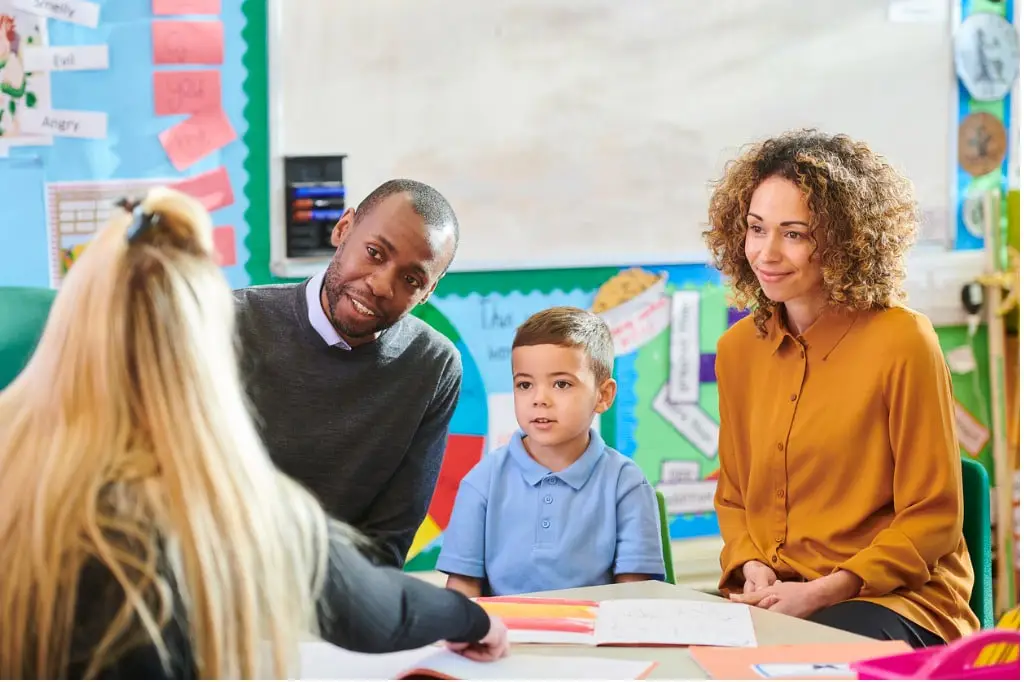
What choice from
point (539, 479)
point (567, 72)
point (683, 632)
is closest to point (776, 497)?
point (539, 479)

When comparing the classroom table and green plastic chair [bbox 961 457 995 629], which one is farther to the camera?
green plastic chair [bbox 961 457 995 629]

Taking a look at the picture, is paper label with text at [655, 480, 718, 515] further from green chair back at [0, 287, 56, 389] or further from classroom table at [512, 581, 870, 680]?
green chair back at [0, 287, 56, 389]

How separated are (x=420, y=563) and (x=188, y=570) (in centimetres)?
200

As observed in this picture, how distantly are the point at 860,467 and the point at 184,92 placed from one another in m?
1.69

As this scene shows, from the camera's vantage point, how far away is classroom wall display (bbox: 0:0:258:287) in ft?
8.11

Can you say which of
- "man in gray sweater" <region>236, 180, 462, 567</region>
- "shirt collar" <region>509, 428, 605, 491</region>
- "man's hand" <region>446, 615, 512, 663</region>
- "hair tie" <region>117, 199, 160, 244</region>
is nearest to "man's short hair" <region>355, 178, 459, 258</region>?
"man in gray sweater" <region>236, 180, 462, 567</region>

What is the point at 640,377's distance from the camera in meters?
3.01

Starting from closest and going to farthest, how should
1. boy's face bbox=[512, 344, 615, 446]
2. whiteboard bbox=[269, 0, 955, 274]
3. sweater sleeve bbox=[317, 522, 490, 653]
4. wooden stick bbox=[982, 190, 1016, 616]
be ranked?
sweater sleeve bbox=[317, 522, 490, 653]
boy's face bbox=[512, 344, 615, 446]
whiteboard bbox=[269, 0, 955, 274]
wooden stick bbox=[982, 190, 1016, 616]

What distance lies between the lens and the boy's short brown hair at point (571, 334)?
6.23ft

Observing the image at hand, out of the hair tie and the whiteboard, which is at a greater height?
the whiteboard

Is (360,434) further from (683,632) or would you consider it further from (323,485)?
(683,632)

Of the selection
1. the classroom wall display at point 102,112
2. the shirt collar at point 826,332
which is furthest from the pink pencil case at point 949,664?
the classroom wall display at point 102,112

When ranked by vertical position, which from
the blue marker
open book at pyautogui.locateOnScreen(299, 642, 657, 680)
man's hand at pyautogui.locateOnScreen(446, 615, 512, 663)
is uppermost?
the blue marker

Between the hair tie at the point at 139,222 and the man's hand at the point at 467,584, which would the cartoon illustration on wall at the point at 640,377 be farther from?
the hair tie at the point at 139,222
